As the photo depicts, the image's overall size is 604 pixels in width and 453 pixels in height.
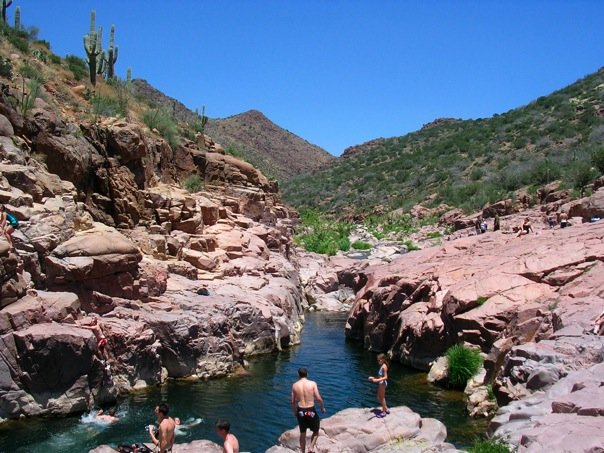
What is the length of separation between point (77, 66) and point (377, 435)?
1123 inches

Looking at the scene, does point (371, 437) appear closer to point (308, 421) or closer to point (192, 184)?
point (308, 421)

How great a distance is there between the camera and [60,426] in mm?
11984

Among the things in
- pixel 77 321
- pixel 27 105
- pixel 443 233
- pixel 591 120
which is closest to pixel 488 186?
pixel 443 233

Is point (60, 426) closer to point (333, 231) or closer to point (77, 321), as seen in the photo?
point (77, 321)

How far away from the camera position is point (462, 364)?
49.5 ft

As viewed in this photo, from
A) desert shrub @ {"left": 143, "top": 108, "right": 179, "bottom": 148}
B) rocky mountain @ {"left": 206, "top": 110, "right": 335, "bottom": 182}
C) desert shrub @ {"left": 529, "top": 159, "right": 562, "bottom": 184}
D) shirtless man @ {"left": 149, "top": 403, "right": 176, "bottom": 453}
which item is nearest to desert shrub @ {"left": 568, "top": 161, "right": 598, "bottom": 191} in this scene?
desert shrub @ {"left": 529, "top": 159, "right": 562, "bottom": 184}

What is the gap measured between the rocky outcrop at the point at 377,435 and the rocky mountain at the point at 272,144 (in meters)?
79.6

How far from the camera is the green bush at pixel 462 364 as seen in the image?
1495 centimetres

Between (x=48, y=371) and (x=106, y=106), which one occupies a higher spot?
(x=106, y=106)

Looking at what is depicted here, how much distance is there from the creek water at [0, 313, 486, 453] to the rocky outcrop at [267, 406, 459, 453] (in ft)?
5.25

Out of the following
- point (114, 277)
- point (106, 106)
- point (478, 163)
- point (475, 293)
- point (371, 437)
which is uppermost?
point (478, 163)

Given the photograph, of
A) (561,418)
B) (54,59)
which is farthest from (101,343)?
(54,59)

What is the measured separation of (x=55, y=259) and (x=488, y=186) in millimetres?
41839

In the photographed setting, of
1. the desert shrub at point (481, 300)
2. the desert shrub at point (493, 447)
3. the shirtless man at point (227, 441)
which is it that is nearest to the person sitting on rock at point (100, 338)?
the shirtless man at point (227, 441)
